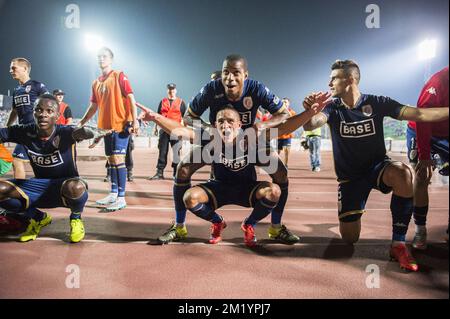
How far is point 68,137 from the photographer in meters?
3.05

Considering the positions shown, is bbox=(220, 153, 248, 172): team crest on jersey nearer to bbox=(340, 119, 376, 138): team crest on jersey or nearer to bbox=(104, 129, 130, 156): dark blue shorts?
bbox=(340, 119, 376, 138): team crest on jersey

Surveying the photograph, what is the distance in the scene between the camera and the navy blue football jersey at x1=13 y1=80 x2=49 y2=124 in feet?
14.8

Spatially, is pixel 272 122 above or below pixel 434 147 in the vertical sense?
above

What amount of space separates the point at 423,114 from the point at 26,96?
4.82m

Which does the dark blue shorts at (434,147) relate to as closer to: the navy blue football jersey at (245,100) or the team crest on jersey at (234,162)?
the navy blue football jersey at (245,100)

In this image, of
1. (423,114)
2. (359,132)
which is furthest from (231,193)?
(423,114)

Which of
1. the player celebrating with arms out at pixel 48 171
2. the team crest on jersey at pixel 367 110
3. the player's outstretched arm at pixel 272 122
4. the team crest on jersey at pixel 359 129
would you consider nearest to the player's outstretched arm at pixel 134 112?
the player celebrating with arms out at pixel 48 171

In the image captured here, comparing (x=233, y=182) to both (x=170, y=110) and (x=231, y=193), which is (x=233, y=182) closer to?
(x=231, y=193)

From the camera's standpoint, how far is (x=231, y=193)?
2.91 m

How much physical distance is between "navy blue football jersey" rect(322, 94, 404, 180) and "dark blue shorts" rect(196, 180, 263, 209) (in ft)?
2.59

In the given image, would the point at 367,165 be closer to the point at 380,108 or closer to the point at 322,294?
the point at 380,108

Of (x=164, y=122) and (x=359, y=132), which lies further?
(x=359, y=132)

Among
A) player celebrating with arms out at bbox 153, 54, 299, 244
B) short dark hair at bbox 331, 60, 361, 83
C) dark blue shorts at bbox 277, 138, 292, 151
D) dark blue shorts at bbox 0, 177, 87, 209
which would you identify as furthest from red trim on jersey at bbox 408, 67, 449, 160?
dark blue shorts at bbox 277, 138, 292, 151

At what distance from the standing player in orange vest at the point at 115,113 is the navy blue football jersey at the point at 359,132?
2.69 meters
